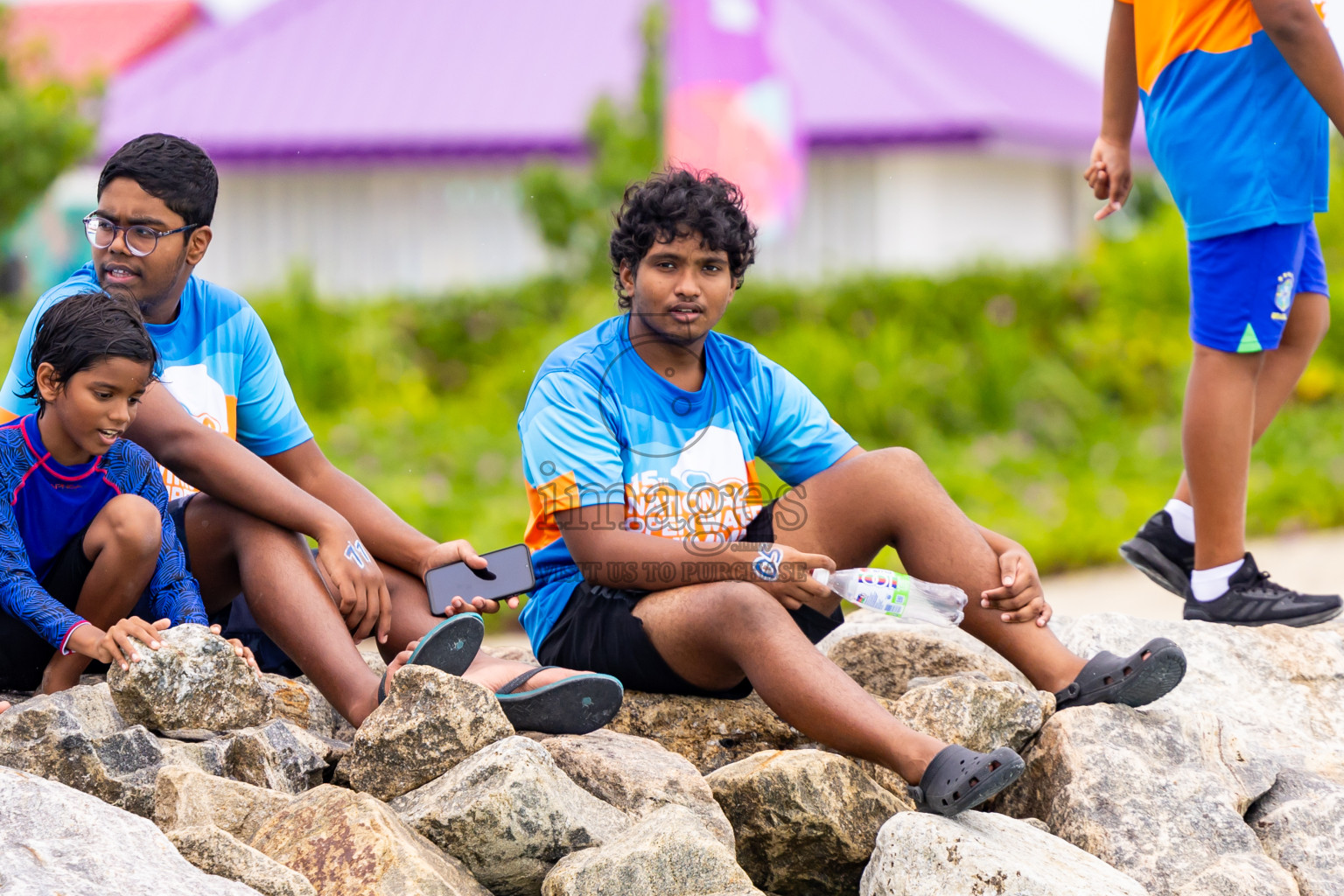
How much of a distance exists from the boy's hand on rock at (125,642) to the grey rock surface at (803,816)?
110cm

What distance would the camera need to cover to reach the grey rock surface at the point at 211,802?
7.72 feet

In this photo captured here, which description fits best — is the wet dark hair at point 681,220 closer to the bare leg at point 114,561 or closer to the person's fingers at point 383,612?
the person's fingers at point 383,612

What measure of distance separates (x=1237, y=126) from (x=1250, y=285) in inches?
15.1

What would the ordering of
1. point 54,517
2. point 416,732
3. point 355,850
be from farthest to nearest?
point 54,517 → point 416,732 → point 355,850

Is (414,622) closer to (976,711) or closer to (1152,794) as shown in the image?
(976,711)

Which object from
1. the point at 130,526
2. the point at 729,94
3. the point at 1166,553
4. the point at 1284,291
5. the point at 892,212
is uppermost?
the point at 729,94

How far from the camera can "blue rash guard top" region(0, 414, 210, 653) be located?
8.72 feet

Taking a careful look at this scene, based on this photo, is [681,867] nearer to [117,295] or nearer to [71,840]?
[71,840]

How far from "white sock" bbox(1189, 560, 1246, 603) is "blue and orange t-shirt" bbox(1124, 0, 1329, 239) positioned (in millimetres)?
829

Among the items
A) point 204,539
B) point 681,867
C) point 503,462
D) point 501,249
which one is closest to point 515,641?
point 503,462

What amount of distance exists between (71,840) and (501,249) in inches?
487

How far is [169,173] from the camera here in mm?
2951

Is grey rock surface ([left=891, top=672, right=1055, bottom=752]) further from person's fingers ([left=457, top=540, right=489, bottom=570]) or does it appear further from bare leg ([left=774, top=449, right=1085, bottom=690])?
person's fingers ([left=457, top=540, right=489, bottom=570])

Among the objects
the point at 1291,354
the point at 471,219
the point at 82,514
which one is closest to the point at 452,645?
the point at 82,514
